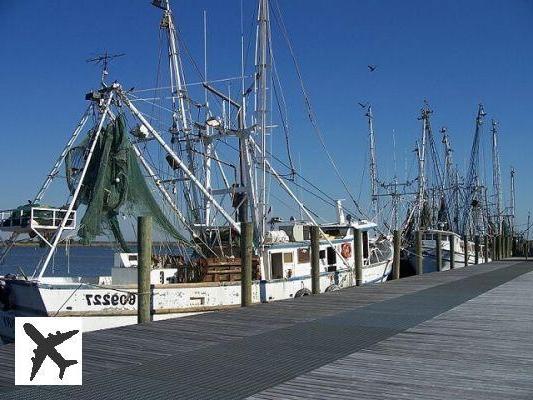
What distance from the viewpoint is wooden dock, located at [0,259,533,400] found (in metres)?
6.02

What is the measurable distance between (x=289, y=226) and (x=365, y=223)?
3.83 metres

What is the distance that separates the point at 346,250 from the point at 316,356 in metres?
16.3

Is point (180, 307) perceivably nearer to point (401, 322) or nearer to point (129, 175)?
point (129, 175)

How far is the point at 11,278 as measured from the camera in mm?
16391

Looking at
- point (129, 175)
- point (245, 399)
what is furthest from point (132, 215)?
point (245, 399)

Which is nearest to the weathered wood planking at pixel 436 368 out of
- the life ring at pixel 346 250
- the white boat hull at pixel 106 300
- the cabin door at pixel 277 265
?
the white boat hull at pixel 106 300

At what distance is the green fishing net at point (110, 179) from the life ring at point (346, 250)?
28.1ft

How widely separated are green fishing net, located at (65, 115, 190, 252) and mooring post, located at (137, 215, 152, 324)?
14.9 feet

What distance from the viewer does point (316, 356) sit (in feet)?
25.0

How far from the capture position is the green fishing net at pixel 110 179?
1683 centimetres

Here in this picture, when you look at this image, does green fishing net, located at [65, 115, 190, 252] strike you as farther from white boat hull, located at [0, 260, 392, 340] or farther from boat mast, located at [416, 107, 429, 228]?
boat mast, located at [416, 107, 429, 228]

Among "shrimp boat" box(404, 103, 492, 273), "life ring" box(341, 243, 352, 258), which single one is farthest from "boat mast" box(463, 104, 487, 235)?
"life ring" box(341, 243, 352, 258)

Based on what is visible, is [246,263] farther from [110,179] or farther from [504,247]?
[504,247]

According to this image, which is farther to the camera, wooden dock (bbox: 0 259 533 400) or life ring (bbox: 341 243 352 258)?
life ring (bbox: 341 243 352 258)
